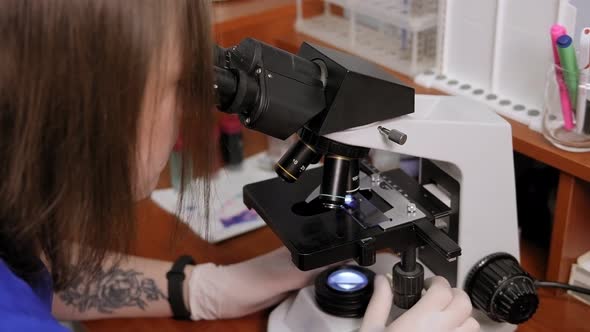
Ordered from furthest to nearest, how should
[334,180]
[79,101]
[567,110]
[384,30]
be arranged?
1. [384,30]
2. [567,110]
3. [334,180]
4. [79,101]

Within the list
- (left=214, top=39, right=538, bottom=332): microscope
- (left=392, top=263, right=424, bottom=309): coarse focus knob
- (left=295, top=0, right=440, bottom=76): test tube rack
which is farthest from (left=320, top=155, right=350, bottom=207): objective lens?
(left=295, top=0, right=440, bottom=76): test tube rack

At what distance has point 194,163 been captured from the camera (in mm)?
834

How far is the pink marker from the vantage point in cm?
90

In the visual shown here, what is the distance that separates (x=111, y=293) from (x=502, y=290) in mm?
568

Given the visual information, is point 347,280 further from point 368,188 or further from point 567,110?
point 567,110

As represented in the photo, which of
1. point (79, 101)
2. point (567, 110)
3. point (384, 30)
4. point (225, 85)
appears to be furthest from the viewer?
point (384, 30)

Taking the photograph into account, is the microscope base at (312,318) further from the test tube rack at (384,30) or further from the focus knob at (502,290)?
the test tube rack at (384,30)

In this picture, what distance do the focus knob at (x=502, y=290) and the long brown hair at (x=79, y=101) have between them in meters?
0.43

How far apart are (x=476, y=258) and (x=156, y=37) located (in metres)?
0.51

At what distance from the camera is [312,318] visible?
919 mm

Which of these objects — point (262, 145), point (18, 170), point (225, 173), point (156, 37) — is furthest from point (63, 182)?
point (262, 145)

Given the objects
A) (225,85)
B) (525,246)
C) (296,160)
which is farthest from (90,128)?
(525,246)

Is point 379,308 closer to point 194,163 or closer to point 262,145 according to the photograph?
point 194,163

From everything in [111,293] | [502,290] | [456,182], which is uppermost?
[456,182]
